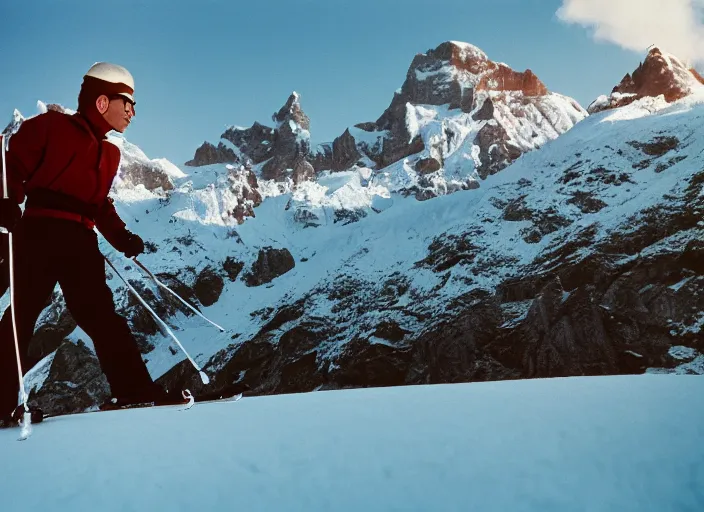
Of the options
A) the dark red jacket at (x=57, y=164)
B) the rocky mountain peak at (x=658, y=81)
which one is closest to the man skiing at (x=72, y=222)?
the dark red jacket at (x=57, y=164)

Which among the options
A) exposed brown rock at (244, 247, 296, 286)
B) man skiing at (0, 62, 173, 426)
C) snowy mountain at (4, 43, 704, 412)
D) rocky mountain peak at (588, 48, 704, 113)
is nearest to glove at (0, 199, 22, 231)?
man skiing at (0, 62, 173, 426)

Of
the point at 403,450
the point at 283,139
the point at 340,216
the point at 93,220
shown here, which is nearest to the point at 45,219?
the point at 93,220

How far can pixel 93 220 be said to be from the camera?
3.95 metres

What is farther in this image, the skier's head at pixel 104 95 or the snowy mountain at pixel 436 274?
the snowy mountain at pixel 436 274

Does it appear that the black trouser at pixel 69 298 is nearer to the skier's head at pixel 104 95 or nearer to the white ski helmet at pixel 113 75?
the skier's head at pixel 104 95

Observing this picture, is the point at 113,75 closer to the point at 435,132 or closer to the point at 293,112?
the point at 435,132

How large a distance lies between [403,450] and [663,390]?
1838 mm

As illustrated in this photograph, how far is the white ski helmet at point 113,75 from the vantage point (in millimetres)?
3850

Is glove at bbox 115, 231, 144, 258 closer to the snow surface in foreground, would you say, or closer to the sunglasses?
the sunglasses

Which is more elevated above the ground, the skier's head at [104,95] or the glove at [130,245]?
the skier's head at [104,95]

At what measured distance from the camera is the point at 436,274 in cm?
7569

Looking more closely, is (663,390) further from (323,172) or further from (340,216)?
(323,172)

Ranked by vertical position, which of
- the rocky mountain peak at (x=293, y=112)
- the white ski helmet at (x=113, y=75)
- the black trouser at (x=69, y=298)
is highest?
the rocky mountain peak at (x=293, y=112)

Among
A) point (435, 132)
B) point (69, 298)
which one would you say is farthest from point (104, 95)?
point (435, 132)
